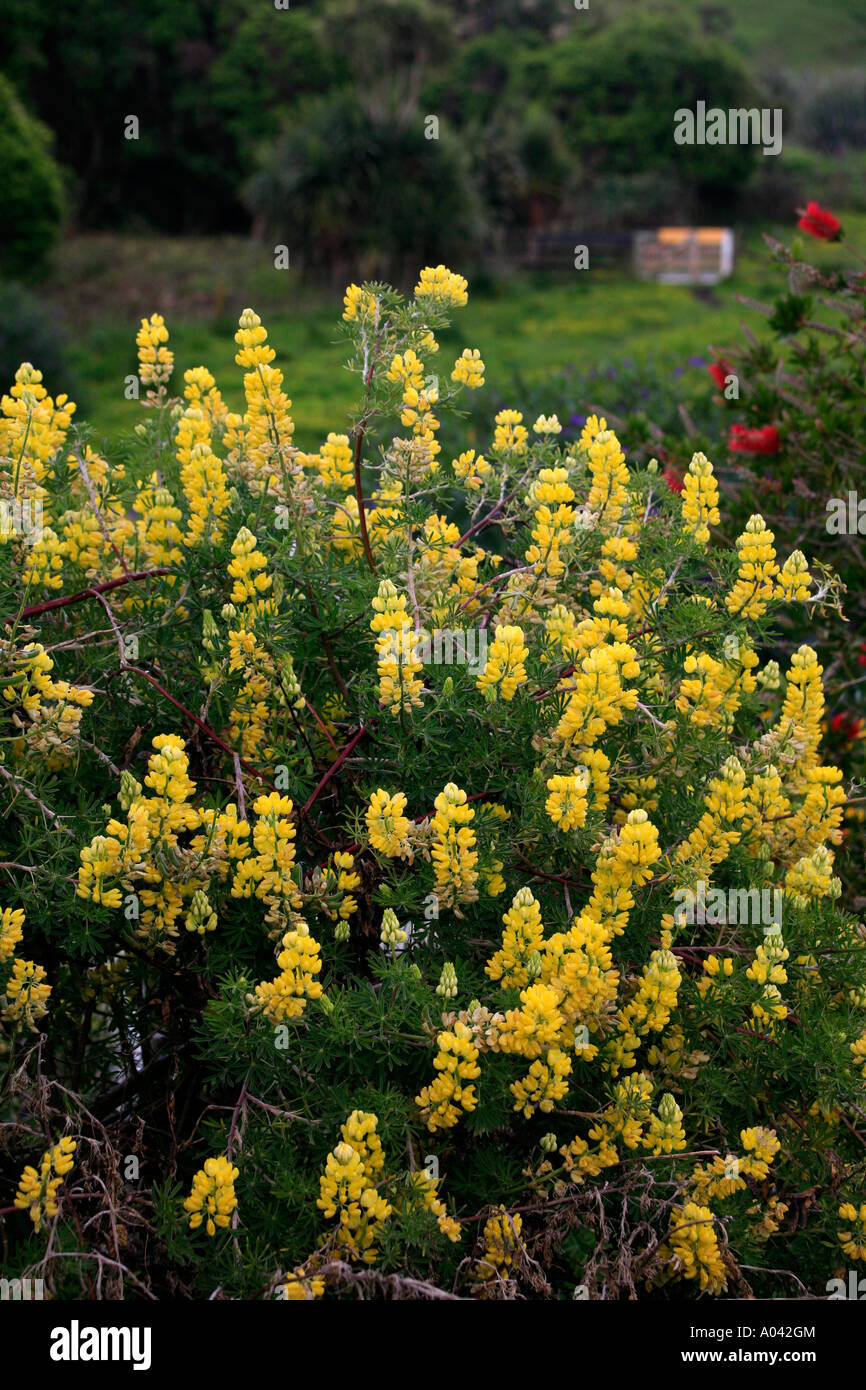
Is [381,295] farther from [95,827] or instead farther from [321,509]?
[95,827]

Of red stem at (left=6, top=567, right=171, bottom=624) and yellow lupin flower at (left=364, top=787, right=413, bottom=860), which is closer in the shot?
yellow lupin flower at (left=364, top=787, right=413, bottom=860)

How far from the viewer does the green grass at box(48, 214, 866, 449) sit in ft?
56.3

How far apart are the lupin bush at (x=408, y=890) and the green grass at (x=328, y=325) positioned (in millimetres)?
12409

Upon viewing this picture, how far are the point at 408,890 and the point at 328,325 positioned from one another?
1995 cm

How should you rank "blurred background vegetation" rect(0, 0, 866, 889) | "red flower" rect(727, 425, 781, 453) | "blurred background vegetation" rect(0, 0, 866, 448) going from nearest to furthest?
"red flower" rect(727, 425, 781, 453), "blurred background vegetation" rect(0, 0, 866, 889), "blurred background vegetation" rect(0, 0, 866, 448)

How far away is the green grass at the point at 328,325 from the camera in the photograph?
676 inches

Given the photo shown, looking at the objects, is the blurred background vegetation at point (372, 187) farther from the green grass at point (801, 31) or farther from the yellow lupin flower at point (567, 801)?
the green grass at point (801, 31)

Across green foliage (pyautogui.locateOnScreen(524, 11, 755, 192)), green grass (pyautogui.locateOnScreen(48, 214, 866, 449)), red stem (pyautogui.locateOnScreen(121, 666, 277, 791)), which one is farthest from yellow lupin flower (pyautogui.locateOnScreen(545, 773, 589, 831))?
green foliage (pyautogui.locateOnScreen(524, 11, 755, 192))

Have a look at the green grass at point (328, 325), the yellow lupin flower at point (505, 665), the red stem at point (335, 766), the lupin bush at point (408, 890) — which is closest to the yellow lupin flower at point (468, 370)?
the lupin bush at point (408, 890)

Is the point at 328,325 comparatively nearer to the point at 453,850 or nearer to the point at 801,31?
the point at 453,850

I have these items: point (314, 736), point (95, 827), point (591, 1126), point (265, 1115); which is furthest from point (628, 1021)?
point (95, 827)

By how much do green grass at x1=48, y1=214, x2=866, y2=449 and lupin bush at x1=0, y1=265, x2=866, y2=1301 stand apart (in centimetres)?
1241

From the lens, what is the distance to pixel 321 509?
264 centimetres

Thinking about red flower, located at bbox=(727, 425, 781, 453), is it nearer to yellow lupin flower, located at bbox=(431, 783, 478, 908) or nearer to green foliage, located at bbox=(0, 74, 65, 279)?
yellow lupin flower, located at bbox=(431, 783, 478, 908)
